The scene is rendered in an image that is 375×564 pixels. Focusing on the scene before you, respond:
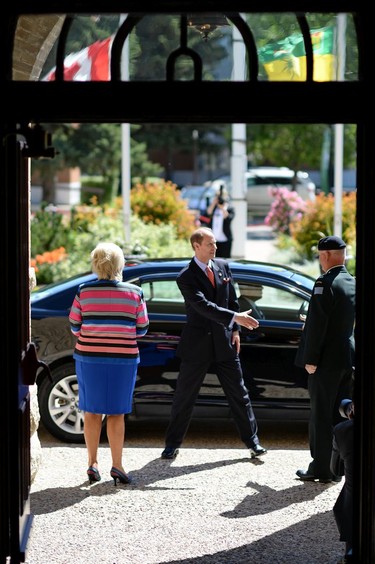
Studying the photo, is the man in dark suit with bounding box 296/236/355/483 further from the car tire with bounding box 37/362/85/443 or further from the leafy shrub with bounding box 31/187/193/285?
the leafy shrub with bounding box 31/187/193/285

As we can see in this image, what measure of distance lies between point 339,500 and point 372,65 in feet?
8.46

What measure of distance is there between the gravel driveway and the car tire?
0.15 m

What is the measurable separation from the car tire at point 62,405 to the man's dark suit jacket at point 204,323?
1177 mm

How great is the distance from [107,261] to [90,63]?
2546mm

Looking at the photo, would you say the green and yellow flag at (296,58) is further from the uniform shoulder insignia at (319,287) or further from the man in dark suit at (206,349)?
the man in dark suit at (206,349)

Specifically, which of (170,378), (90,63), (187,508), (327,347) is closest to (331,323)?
(327,347)

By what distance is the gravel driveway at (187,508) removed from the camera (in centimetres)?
700

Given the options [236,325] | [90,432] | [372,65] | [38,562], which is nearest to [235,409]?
[236,325]

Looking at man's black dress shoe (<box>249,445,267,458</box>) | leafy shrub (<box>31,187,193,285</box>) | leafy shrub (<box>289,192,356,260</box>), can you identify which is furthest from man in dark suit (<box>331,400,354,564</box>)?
leafy shrub (<box>289,192,356,260</box>)

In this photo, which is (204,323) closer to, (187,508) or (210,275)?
(210,275)

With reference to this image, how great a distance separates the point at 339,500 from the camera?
6.75 m

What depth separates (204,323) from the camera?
947 centimetres

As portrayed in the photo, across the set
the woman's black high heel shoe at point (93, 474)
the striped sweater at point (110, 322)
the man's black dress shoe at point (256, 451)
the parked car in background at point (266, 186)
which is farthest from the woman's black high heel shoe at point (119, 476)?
the parked car in background at point (266, 186)

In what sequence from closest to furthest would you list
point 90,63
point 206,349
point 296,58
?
point 296,58 → point 90,63 → point 206,349
